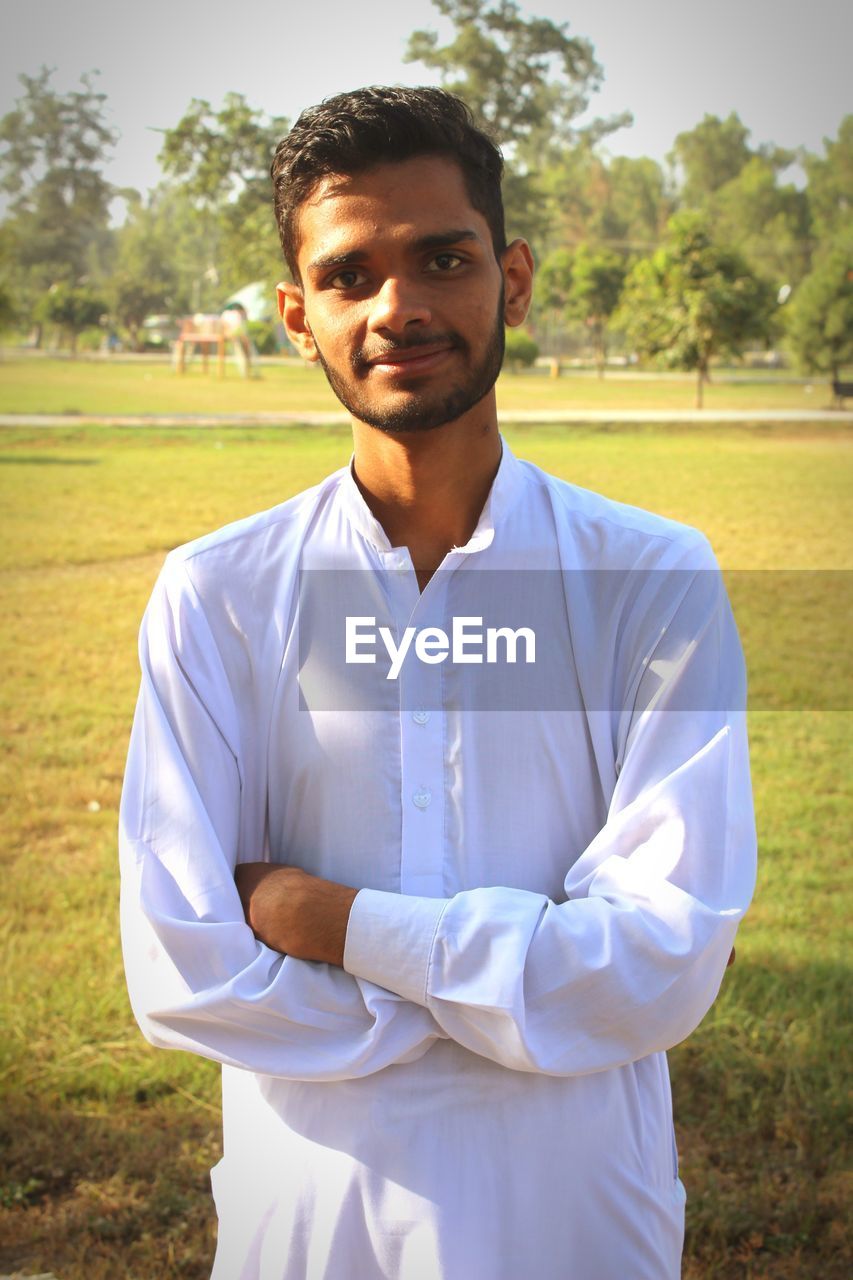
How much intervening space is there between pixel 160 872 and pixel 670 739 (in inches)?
21.3

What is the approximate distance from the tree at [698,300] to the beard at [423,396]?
68.6 ft

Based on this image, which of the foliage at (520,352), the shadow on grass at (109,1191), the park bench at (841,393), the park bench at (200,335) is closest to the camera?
the shadow on grass at (109,1191)

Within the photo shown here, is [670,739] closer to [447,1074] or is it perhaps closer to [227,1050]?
[447,1074]

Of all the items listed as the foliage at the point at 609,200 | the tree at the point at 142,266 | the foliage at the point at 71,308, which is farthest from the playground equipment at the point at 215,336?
the foliage at the point at 609,200

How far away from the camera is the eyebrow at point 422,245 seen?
132 centimetres

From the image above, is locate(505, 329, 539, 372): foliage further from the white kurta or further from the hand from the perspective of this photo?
the hand

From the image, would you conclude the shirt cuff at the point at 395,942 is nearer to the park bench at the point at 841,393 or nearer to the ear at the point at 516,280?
the ear at the point at 516,280

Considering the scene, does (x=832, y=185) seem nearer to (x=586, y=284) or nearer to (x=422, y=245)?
(x=586, y=284)

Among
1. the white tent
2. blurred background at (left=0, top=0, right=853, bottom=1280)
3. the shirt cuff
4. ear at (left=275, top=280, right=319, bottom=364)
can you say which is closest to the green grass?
blurred background at (left=0, top=0, right=853, bottom=1280)

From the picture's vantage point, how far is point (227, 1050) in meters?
1.24

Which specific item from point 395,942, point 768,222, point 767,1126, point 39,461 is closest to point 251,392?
point 39,461

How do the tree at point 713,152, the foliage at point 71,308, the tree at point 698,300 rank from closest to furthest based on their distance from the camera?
the tree at point 698,300
the foliage at point 71,308
the tree at point 713,152

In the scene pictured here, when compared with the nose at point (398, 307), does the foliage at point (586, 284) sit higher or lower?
higher

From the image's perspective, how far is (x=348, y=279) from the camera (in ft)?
4.42
